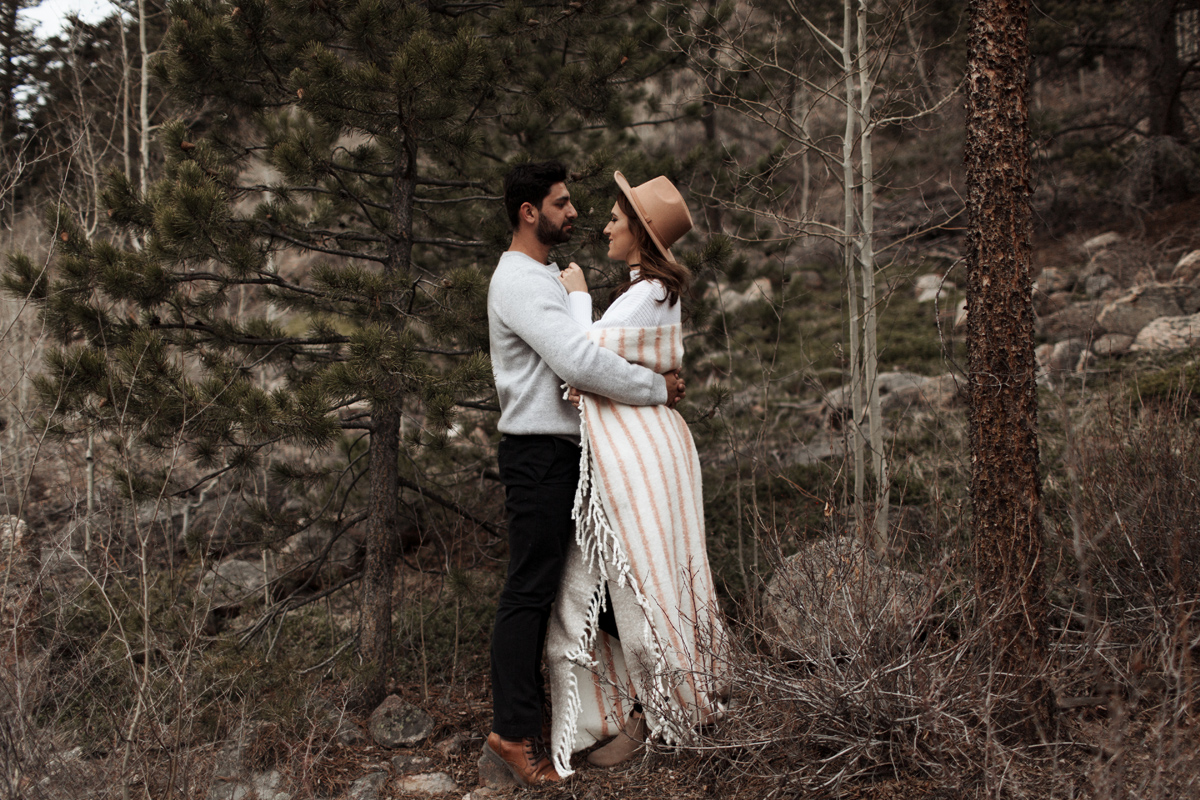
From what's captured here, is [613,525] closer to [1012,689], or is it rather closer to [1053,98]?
[1012,689]

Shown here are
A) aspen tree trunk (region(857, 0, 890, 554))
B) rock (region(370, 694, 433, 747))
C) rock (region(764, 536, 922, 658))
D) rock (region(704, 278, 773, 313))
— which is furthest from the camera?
rock (region(704, 278, 773, 313))

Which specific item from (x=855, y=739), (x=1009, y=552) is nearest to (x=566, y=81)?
(x=1009, y=552)

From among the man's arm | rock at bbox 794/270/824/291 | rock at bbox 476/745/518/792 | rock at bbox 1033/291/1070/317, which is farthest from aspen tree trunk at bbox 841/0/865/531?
rock at bbox 794/270/824/291

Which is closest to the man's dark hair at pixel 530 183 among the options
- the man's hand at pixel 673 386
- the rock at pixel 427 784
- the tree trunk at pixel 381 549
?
the man's hand at pixel 673 386

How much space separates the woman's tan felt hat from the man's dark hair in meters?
0.24

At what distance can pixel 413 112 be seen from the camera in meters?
3.24

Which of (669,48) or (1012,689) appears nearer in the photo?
(1012,689)

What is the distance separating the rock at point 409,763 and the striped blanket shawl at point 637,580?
2.10 feet

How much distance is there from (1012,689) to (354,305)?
291cm

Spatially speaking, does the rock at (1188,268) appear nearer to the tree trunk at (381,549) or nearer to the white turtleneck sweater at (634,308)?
the white turtleneck sweater at (634,308)

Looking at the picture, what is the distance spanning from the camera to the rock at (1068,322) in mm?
8485

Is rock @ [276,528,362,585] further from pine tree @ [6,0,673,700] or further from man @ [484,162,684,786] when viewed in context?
man @ [484,162,684,786]

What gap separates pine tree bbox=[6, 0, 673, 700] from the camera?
3.09 meters

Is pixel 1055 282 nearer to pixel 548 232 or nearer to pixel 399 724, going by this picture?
pixel 548 232
